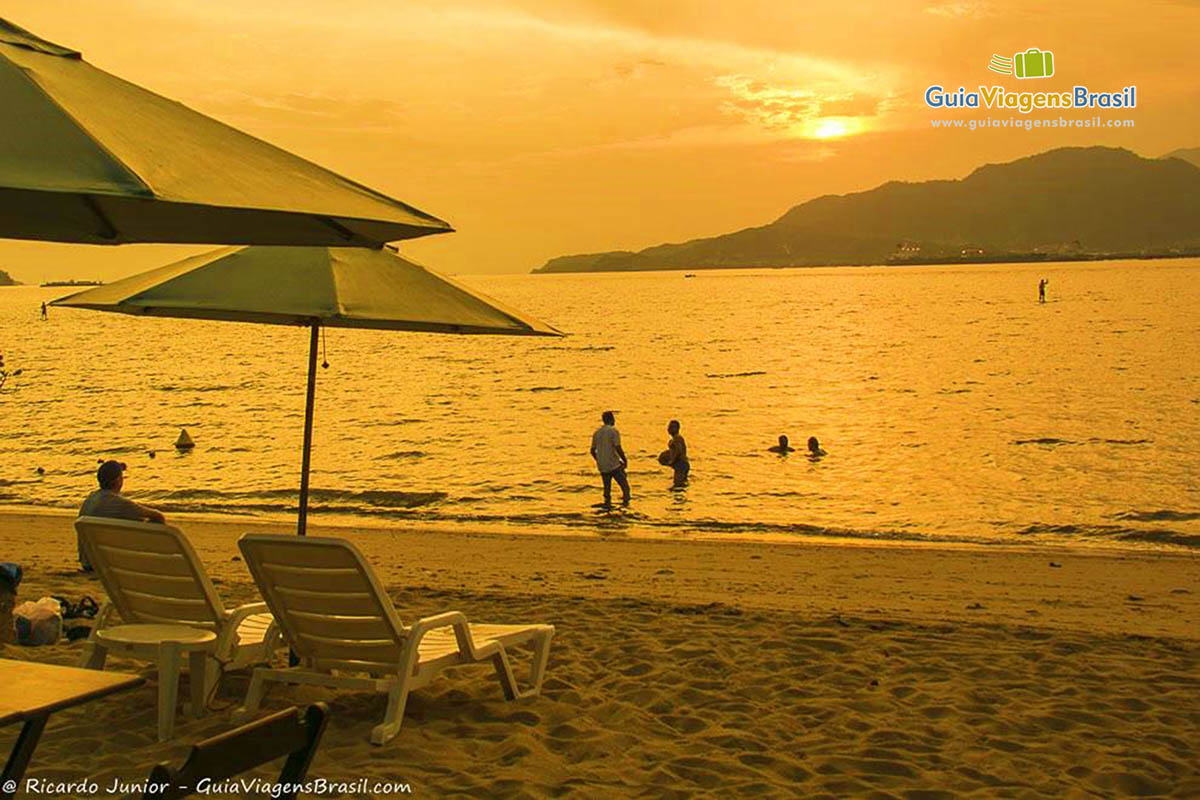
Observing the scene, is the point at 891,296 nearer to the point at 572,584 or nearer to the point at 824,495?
the point at 824,495

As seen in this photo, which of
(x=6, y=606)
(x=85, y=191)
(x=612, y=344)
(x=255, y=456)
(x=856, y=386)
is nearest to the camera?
(x=85, y=191)

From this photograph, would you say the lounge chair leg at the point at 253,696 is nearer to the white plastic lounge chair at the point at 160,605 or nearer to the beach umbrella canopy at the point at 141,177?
the white plastic lounge chair at the point at 160,605

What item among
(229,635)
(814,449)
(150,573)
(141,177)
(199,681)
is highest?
(814,449)

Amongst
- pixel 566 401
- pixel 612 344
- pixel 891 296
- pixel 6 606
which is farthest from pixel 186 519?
pixel 891 296

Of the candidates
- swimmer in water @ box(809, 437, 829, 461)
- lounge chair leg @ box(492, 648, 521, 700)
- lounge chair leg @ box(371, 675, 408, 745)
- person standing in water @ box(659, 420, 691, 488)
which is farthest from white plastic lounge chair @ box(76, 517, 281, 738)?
swimmer in water @ box(809, 437, 829, 461)

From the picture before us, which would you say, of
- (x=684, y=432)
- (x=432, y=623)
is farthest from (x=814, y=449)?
(x=432, y=623)

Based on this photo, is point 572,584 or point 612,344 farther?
point 612,344

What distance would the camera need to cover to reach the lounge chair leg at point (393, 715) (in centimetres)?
594

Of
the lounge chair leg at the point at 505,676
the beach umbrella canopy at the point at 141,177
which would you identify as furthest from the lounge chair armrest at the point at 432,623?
the beach umbrella canopy at the point at 141,177

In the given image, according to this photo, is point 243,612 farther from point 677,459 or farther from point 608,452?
point 677,459

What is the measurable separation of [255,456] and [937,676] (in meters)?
24.3

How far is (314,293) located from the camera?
22.3 feet

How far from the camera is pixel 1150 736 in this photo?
20.6 ft

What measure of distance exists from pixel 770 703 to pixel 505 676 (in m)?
1.39
